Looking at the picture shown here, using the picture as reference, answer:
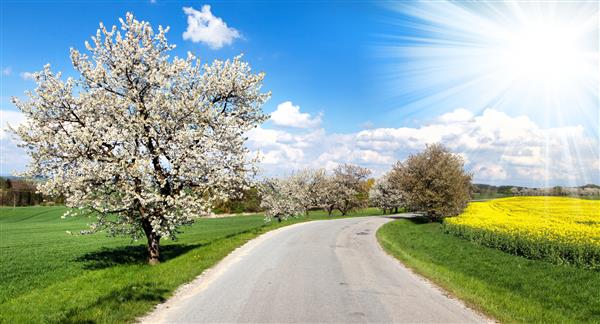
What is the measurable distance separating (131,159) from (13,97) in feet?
17.6

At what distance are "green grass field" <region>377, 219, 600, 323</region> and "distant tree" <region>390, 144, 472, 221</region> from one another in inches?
852

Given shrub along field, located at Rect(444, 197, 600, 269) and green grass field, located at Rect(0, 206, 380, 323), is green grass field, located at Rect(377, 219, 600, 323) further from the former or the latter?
green grass field, located at Rect(0, 206, 380, 323)

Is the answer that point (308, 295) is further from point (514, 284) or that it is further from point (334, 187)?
point (334, 187)

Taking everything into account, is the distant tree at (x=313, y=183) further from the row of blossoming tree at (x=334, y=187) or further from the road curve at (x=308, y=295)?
the road curve at (x=308, y=295)

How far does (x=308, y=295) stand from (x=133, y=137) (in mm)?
10311

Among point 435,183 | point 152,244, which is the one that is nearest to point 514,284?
point 152,244

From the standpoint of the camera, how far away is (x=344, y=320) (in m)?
9.09

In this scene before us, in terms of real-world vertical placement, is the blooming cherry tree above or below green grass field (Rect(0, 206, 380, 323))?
above

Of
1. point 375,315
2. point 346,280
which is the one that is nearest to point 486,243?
point 346,280

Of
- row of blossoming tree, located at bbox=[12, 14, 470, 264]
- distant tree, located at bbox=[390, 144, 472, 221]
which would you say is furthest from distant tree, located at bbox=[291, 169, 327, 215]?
row of blossoming tree, located at bbox=[12, 14, 470, 264]

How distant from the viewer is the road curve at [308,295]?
368 inches

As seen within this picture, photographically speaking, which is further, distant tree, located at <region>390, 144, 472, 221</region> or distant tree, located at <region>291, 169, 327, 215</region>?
distant tree, located at <region>291, 169, 327, 215</region>

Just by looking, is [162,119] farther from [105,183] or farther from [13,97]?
[13,97]

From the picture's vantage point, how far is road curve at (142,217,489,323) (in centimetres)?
935
